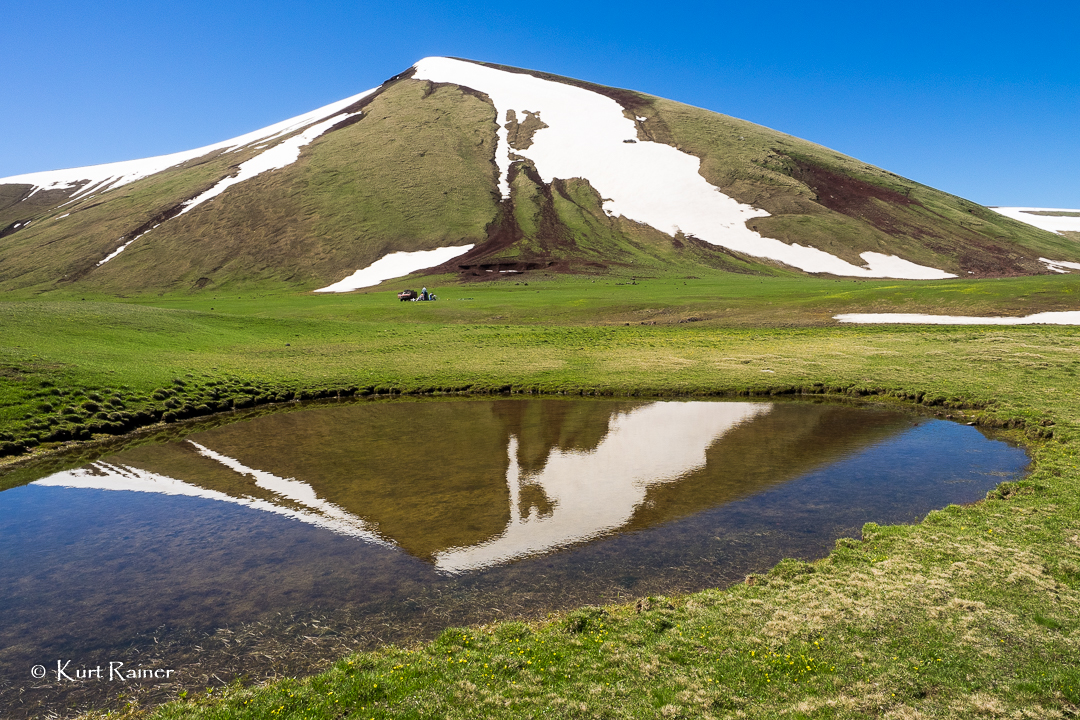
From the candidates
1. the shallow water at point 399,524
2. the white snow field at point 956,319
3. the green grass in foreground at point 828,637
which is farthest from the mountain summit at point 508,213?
the green grass in foreground at point 828,637

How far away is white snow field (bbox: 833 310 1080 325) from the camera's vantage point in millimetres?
52469

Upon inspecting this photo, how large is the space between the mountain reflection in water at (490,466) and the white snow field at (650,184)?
10823 cm

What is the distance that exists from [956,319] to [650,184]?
116 meters

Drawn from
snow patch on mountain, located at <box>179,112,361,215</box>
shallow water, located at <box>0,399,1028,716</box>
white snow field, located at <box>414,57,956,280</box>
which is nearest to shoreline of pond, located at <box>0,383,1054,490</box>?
shallow water, located at <box>0,399,1028,716</box>

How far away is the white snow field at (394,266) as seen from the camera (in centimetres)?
11812

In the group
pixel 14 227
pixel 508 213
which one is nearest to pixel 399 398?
pixel 508 213

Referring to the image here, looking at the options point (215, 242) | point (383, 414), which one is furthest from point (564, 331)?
point (215, 242)

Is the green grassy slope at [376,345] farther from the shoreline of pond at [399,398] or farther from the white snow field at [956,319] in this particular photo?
the white snow field at [956,319]

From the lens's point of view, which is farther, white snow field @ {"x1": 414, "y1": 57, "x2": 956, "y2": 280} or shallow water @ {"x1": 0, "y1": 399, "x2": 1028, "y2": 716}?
white snow field @ {"x1": 414, "y1": 57, "x2": 956, "y2": 280}

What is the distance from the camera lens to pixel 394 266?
12681 centimetres

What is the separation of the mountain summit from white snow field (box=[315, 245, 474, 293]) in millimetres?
533

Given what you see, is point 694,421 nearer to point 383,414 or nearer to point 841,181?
point 383,414

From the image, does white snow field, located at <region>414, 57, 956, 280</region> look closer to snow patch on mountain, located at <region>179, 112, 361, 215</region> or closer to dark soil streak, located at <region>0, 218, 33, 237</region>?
snow patch on mountain, located at <region>179, 112, 361, 215</region>

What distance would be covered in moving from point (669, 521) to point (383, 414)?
19.3 metres
